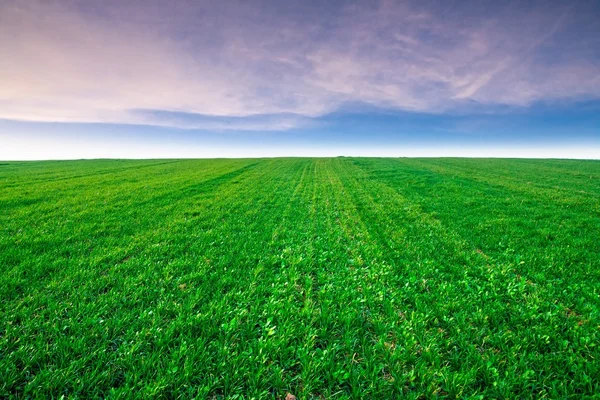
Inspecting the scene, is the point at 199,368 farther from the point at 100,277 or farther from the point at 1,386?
the point at 100,277

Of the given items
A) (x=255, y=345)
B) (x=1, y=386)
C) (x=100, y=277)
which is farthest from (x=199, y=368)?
(x=100, y=277)

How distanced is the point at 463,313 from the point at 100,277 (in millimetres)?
8150

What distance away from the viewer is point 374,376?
3.37m

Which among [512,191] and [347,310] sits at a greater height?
[512,191]

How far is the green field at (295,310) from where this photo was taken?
3260 mm

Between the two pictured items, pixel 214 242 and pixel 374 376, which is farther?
pixel 214 242

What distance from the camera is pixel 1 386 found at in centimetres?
294

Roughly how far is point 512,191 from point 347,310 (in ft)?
72.8

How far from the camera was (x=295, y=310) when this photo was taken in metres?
4.72

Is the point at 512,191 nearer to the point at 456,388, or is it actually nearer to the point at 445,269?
the point at 445,269

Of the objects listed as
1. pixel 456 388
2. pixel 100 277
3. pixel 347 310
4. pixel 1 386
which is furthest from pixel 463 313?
pixel 100 277

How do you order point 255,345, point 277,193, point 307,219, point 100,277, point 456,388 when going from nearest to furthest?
point 456,388 → point 255,345 → point 100,277 → point 307,219 → point 277,193

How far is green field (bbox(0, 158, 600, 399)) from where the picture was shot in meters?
3.26

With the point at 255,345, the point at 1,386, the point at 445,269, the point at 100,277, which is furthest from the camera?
the point at 445,269
